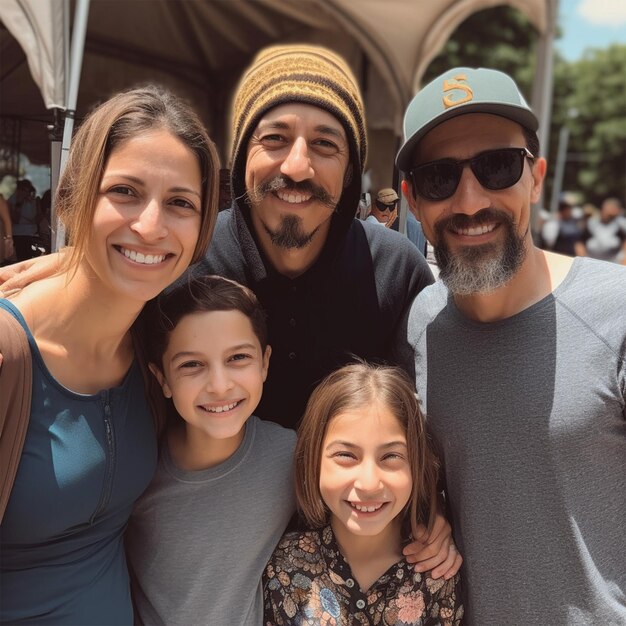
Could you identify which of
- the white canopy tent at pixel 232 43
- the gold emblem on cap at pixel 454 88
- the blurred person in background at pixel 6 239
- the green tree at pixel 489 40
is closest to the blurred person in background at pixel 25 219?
the blurred person in background at pixel 6 239

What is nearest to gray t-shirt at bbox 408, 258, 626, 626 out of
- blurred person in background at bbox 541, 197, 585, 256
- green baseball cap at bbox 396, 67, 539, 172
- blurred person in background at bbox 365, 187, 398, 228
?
green baseball cap at bbox 396, 67, 539, 172

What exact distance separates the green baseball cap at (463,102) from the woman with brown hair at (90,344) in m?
0.65

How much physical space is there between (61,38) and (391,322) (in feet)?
8.39

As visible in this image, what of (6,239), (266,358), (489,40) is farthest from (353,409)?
(489,40)

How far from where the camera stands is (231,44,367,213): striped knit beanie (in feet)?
7.55

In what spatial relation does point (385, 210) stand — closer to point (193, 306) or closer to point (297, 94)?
point (297, 94)

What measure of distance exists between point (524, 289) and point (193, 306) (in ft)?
3.44

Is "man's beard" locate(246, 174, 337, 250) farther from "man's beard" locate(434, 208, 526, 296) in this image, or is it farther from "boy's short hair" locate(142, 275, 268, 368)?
"man's beard" locate(434, 208, 526, 296)

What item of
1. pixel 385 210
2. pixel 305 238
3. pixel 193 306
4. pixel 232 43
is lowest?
pixel 193 306

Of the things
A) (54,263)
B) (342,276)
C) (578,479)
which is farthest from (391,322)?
(54,263)

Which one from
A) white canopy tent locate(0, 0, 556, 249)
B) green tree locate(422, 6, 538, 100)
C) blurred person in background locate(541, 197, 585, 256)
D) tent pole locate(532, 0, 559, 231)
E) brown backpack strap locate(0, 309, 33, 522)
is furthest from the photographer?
green tree locate(422, 6, 538, 100)

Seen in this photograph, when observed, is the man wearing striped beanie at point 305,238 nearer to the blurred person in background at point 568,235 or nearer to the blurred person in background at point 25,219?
the blurred person in background at point 25,219

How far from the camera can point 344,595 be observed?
1955 mm

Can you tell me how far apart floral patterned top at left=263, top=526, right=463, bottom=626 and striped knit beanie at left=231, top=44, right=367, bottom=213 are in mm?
1314
